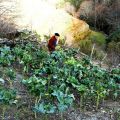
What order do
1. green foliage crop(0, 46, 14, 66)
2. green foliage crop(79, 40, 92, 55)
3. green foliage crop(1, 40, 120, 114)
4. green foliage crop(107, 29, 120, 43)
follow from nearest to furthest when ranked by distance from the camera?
green foliage crop(1, 40, 120, 114), green foliage crop(0, 46, 14, 66), green foliage crop(79, 40, 92, 55), green foliage crop(107, 29, 120, 43)

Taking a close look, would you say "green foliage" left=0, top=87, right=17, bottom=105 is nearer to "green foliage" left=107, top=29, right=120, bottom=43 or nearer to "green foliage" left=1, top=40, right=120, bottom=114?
"green foliage" left=1, top=40, right=120, bottom=114

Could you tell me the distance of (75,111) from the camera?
29.1 feet

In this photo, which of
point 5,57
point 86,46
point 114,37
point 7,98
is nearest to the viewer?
point 7,98

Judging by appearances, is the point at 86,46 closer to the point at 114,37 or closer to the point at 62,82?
the point at 114,37

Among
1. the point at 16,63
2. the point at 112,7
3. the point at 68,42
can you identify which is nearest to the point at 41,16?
the point at 68,42

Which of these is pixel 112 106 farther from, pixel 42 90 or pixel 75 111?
pixel 42 90

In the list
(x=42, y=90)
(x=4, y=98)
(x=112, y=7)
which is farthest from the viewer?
(x=112, y=7)

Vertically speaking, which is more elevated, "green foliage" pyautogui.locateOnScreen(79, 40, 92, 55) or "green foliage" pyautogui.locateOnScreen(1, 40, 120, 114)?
"green foliage" pyautogui.locateOnScreen(1, 40, 120, 114)

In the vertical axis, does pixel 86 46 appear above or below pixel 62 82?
below

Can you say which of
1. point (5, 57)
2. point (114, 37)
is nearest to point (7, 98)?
point (5, 57)

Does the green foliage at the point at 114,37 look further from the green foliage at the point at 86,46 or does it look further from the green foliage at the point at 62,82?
the green foliage at the point at 62,82

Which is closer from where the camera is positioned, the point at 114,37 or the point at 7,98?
the point at 7,98

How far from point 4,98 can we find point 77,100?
2440mm

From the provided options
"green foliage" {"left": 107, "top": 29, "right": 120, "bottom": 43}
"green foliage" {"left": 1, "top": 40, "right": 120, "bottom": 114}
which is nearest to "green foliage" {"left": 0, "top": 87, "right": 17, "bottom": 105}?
"green foliage" {"left": 1, "top": 40, "right": 120, "bottom": 114}
